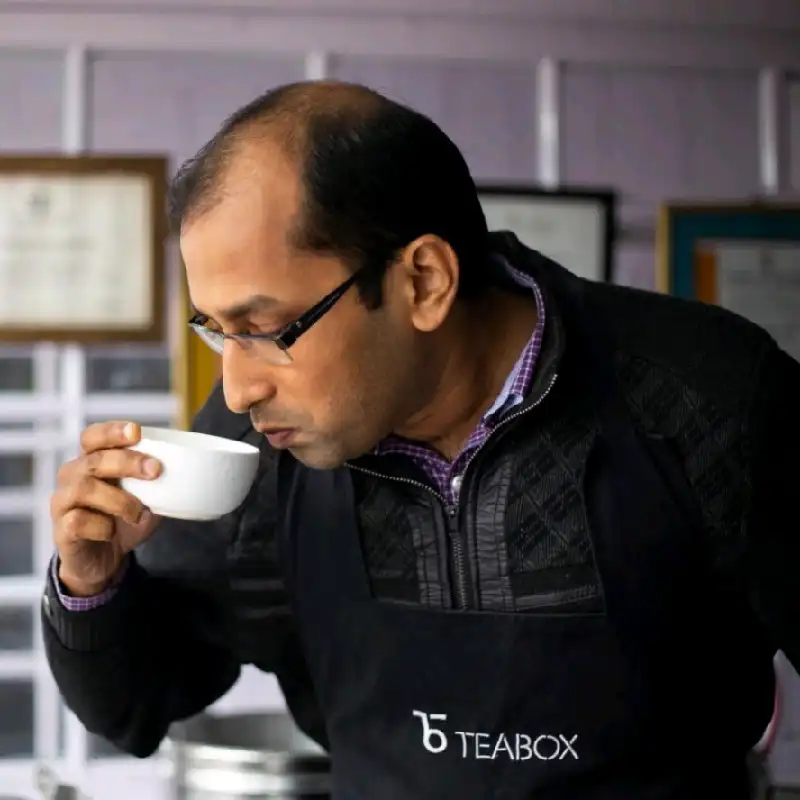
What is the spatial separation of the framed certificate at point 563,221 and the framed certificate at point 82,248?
85 centimetres

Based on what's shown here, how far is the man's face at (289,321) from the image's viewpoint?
3.56 ft

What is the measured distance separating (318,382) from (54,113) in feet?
6.77

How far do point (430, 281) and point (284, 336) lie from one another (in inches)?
7.0

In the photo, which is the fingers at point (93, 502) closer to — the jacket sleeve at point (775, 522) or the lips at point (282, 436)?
the lips at point (282, 436)

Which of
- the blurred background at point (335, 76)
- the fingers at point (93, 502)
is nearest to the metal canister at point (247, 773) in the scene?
the fingers at point (93, 502)

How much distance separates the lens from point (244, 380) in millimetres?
1119

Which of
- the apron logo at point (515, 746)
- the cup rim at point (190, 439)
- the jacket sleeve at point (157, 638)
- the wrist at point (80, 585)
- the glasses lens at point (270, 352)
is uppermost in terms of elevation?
the glasses lens at point (270, 352)

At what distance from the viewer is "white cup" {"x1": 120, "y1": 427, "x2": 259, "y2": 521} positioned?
3.63ft

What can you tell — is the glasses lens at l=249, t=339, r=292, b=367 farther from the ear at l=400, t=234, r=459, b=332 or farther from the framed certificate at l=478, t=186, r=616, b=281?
the framed certificate at l=478, t=186, r=616, b=281

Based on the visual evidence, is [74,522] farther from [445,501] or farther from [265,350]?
[445,501]

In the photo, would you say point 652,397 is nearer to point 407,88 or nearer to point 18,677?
point 407,88

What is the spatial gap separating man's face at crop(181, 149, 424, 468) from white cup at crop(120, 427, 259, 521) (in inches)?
1.9

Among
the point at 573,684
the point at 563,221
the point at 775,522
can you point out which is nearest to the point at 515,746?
the point at 573,684

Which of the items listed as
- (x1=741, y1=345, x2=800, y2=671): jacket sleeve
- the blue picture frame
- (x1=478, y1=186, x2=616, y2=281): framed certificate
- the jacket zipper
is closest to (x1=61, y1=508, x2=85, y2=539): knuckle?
the jacket zipper
